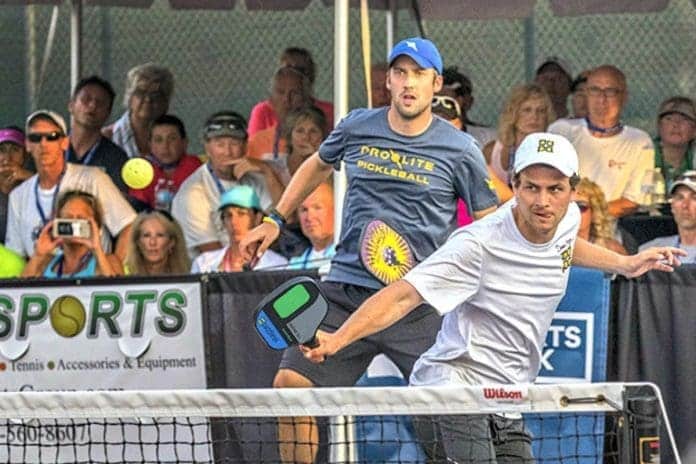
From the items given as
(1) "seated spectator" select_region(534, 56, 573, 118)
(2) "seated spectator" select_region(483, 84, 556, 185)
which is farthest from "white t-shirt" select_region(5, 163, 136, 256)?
(1) "seated spectator" select_region(534, 56, 573, 118)

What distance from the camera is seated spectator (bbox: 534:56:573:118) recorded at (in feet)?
33.4

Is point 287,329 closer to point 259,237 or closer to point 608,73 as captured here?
point 259,237

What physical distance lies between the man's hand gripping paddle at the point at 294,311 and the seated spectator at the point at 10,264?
16.0ft

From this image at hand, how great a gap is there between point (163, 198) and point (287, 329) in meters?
5.33

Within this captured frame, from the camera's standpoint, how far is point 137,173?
10430 mm

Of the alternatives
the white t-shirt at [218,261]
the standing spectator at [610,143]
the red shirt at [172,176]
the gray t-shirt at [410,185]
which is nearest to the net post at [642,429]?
the gray t-shirt at [410,185]

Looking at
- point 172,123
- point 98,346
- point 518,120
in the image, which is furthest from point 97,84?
point 518,120

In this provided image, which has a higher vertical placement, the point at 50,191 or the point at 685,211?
the point at 50,191

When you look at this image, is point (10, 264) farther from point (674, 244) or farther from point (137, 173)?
point (674, 244)

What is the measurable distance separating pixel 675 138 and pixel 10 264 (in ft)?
12.7

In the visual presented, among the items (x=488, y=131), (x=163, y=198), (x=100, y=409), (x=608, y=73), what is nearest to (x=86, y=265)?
(x=163, y=198)

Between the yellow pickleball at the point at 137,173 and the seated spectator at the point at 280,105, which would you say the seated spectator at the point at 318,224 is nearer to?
the seated spectator at the point at 280,105

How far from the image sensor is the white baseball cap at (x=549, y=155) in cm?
592

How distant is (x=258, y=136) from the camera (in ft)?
34.5
